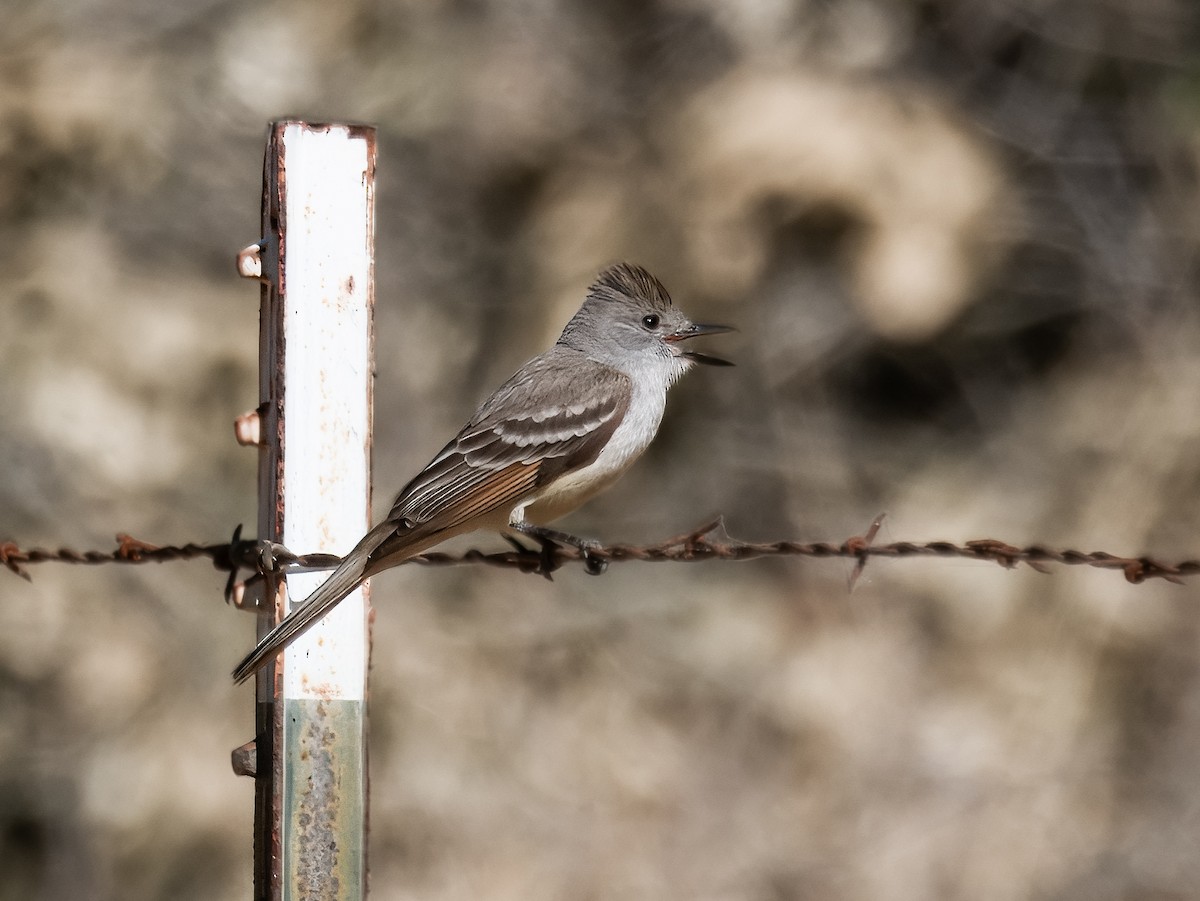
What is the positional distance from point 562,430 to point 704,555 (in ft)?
4.86

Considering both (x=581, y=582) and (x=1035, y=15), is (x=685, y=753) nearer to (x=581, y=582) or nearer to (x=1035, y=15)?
(x=581, y=582)

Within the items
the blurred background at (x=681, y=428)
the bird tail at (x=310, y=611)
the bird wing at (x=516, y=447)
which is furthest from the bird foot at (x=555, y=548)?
the blurred background at (x=681, y=428)

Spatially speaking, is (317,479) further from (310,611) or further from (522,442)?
(522,442)

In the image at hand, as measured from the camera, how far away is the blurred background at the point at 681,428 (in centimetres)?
859

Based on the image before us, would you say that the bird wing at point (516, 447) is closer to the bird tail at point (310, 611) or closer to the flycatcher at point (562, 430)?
the flycatcher at point (562, 430)

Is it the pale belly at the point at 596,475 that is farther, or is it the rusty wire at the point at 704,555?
the pale belly at the point at 596,475

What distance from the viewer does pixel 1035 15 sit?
1060cm

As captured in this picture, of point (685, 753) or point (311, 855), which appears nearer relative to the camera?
point (311, 855)

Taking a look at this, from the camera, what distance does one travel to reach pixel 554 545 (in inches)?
189

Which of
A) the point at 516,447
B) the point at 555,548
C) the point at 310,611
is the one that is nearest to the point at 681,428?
the point at 516,447

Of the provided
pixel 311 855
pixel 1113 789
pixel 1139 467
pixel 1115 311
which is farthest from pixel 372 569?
pixel 1115 311

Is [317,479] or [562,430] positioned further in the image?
[562,430]

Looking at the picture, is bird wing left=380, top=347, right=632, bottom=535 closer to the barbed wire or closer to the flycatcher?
the flycatcher

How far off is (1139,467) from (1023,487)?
2.43 feet
